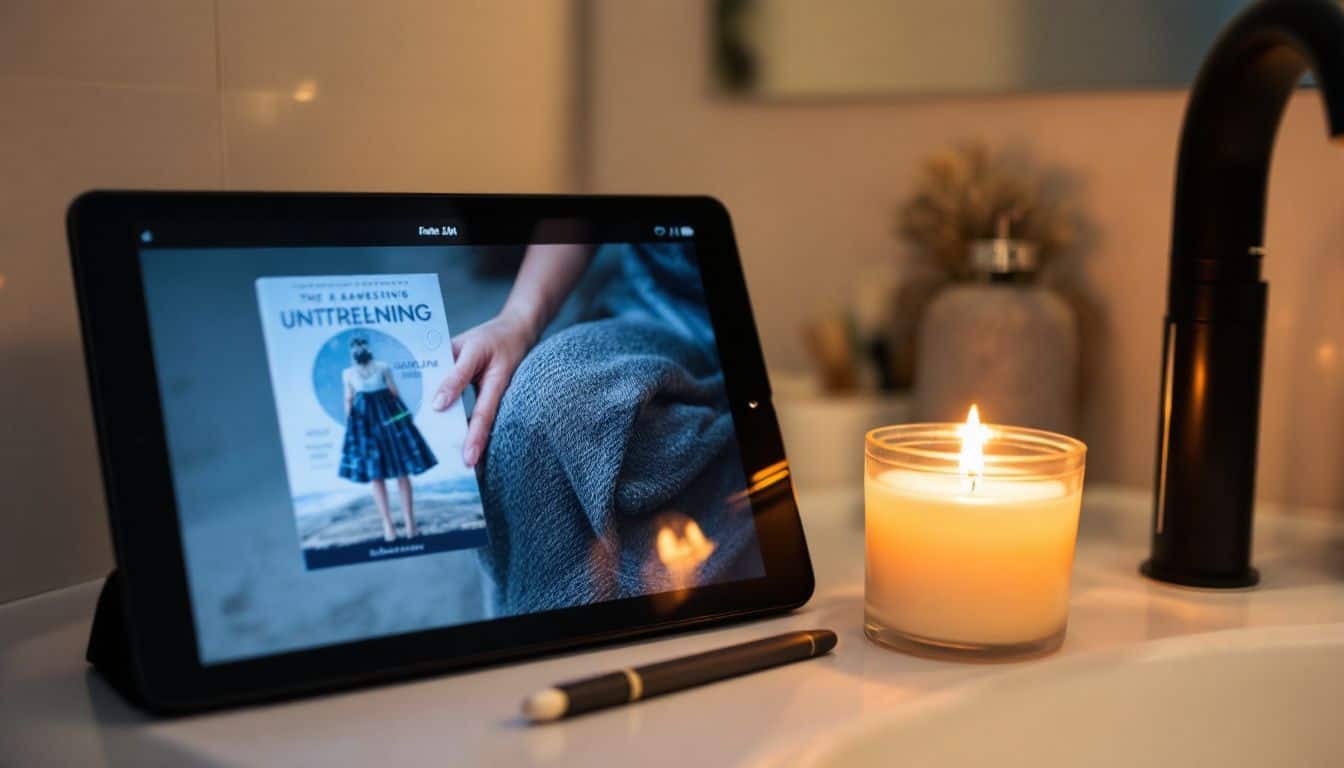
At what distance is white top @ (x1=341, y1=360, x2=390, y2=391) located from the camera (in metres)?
0.54

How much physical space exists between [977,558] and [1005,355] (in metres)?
0.31

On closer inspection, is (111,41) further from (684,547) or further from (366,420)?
(684,547)

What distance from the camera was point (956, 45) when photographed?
36.5 inches

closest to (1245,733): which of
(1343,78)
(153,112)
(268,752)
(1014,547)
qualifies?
(1014,547)

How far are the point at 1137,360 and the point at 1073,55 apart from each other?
0.23 m

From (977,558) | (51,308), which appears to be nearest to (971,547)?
(977,558)

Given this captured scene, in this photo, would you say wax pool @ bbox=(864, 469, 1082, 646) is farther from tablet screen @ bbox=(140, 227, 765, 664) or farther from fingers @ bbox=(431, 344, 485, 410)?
fingers @ bbox=(431, 344, 485, 410)

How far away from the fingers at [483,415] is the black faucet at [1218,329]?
39 cm

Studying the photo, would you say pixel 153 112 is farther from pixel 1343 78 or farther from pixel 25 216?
pixel 1343 78

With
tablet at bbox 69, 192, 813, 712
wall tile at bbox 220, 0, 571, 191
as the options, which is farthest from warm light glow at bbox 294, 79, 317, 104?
tablet at bbox 69, 192, 813, 712

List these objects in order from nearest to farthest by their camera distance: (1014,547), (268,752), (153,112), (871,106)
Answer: (268,752)
(1014,547)
(153,112)
(871,106)

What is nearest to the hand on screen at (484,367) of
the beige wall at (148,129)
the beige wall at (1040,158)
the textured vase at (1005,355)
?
the beige wall at (148,129)

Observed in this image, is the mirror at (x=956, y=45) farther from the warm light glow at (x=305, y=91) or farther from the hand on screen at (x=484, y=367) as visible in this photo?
the hand on screen at (x=484, y=367)

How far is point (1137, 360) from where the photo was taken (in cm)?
90
